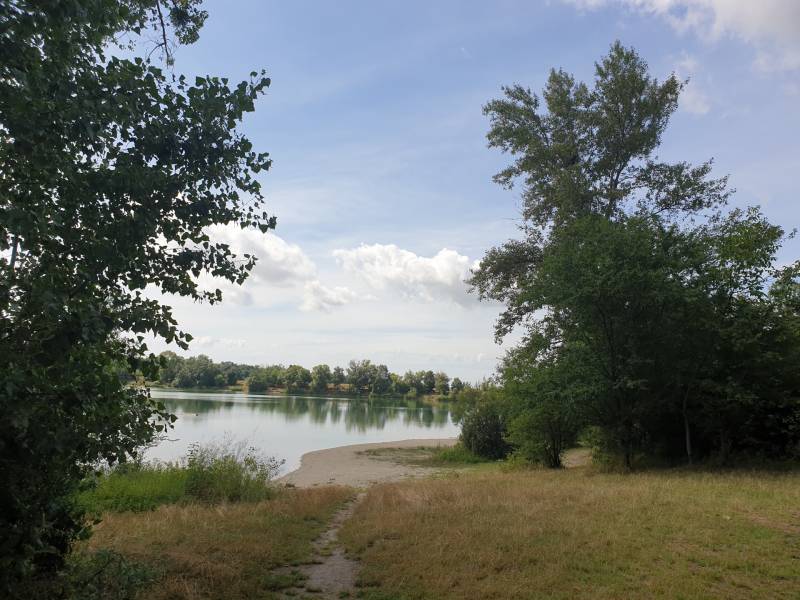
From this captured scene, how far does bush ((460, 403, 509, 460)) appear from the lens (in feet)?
106

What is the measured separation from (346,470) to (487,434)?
10.1 meters

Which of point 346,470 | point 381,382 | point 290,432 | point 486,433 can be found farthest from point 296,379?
point 346,470

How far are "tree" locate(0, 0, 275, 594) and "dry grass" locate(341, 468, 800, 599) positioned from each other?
11.6 feet

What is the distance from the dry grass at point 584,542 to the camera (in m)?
6.23

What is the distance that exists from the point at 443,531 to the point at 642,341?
11.7 metres

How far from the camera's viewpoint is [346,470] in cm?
2569

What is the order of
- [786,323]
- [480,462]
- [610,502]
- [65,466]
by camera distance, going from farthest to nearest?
1. [480,462]
2. [786,323]
3. [610,502]
4. [65,466]

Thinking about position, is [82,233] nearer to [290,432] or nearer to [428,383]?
[290,432]

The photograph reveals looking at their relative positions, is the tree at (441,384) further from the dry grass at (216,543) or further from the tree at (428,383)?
the dry grass at (216,543)

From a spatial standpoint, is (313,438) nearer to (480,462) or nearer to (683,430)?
(480,462)

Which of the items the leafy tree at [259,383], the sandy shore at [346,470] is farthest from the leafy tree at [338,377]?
the sandy shore at [346,470]

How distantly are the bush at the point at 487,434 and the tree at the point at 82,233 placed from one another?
2835 cm

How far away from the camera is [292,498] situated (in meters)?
13.0

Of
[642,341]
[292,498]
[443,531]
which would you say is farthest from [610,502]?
[642,341]
